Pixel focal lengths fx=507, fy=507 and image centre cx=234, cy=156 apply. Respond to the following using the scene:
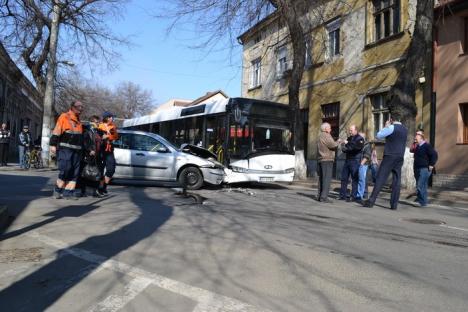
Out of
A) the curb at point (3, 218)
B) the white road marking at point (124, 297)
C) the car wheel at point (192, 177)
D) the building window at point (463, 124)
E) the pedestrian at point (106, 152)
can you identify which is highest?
the building window at point (463, 124)

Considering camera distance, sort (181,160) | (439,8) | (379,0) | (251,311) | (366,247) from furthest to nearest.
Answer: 1. (379,0)
2. (439,8)
3. (181,160)
4. (366,247)
5. (251,311)

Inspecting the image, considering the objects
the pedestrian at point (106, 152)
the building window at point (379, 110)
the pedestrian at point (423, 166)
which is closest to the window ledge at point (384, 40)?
the building window at point (379, 110)

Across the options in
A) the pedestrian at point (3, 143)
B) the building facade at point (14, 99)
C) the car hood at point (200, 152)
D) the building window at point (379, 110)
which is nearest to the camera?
the car hood at point (200, 152)

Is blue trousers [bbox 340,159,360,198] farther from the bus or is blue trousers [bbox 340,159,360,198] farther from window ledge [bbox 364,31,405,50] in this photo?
window ledge [bbox 364,31,405,50]

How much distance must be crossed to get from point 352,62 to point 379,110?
116 inches

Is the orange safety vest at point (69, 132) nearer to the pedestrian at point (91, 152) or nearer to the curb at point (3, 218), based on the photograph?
the pedestrian at point (91, 152)

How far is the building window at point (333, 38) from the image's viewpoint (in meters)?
22.9

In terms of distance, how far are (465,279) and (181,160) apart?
9.40 m

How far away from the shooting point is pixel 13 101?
125 ft

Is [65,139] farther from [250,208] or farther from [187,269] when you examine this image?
[187,269]

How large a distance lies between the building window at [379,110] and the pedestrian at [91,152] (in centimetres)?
1241

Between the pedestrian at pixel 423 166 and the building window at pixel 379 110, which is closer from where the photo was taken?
the pedestrian at pixel 423 166

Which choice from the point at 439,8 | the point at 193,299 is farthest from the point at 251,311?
the point at 439,8

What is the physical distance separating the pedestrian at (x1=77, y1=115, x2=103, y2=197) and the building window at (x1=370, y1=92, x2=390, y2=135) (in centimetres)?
1241
